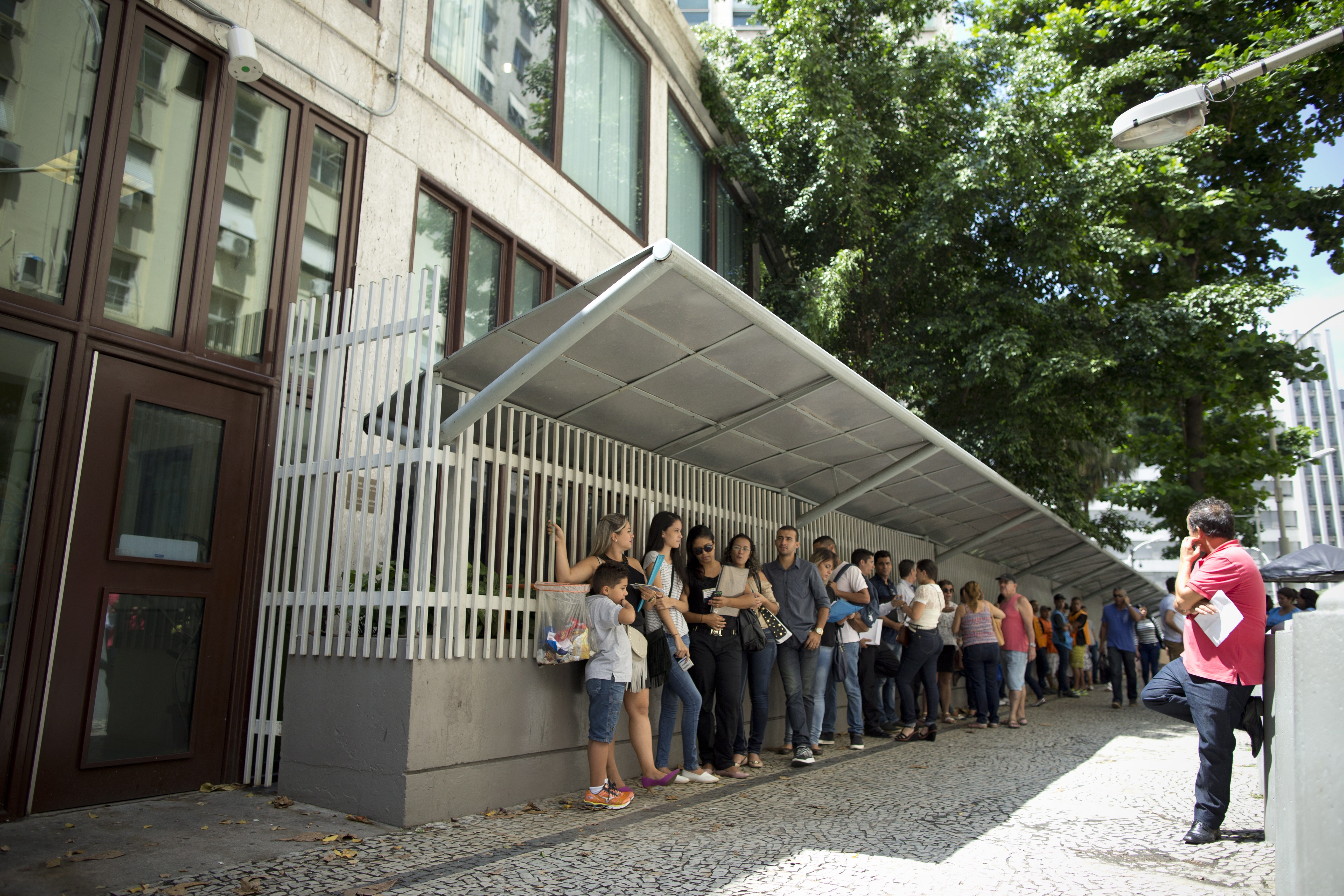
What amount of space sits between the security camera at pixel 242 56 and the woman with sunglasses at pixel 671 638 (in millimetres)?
4282

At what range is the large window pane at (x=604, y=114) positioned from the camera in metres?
11.5

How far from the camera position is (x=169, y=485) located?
6027 mm

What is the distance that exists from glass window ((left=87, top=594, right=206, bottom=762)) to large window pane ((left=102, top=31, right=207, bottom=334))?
1821 mm

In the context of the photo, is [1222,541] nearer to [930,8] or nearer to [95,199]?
[95,199]

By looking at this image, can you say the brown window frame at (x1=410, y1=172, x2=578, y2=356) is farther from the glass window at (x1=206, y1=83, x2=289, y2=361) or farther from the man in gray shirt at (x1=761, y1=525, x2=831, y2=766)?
the man in gray shirt at (x1=761, y1=525, x2=831, y2=766)

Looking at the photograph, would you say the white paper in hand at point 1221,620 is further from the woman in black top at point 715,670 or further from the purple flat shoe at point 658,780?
the purple flat shoe at point 658,780

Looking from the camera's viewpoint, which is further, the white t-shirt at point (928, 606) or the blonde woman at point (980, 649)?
the blonde woman at point (980, 649)

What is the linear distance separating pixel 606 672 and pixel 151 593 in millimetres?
2895

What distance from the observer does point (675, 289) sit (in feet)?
18.0

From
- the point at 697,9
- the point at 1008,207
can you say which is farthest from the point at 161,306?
the point at 697,9

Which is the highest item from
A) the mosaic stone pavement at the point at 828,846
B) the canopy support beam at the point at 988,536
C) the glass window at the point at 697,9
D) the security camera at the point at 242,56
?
the glass window at the point at 697,9

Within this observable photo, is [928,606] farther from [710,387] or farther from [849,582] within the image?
[710,387]

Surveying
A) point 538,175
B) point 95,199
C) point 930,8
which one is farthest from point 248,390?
point 930,8

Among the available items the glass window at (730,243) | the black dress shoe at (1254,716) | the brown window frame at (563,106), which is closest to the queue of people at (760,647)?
the black dress shoe at (1254,716)
